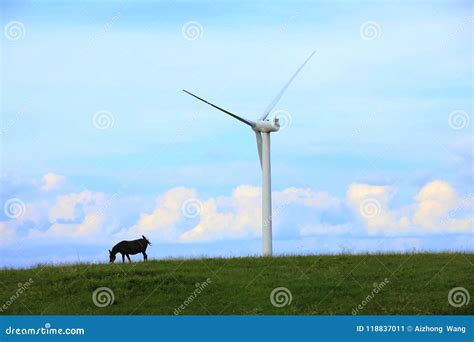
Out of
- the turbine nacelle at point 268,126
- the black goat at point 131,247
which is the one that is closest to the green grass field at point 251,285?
the black goat at point 131,247

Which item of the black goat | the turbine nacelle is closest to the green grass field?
the black goat

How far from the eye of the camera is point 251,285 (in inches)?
1090

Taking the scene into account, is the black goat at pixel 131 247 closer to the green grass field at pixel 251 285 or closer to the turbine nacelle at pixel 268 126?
the green grass field at pixel 251 285

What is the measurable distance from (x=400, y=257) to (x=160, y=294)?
926cm

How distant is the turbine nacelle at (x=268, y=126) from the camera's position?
3559 centimetres

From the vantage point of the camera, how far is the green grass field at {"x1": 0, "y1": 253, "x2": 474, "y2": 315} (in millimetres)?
25797

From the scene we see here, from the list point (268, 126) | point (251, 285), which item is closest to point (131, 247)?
point (251, 285)

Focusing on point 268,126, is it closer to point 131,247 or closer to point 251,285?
point 131,247

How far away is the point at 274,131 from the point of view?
3578 centimetres

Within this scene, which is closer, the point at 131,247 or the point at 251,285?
the point at 251,285

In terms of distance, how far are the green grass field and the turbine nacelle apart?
6.18 m

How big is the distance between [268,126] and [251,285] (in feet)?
31.5

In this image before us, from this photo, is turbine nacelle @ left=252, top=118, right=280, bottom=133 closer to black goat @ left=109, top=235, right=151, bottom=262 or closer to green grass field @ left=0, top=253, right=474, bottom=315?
green grass field @ left=0, top=253, right=474, bottom=315

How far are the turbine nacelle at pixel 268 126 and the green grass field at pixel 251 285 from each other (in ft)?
20.3
